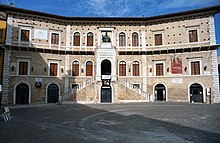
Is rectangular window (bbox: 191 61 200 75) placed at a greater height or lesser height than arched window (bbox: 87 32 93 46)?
lesser

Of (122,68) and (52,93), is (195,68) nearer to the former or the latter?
(122,68)

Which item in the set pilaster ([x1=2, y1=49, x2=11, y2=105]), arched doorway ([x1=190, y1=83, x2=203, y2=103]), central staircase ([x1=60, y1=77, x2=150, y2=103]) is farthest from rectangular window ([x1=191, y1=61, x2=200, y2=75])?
pilaster ([x1=2, y1=49, x2=11, y2=105])

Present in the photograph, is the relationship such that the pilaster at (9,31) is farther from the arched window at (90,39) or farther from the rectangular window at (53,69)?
the arched window at (90,39)

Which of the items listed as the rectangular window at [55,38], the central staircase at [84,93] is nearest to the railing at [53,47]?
the rectangular window at [55,38]

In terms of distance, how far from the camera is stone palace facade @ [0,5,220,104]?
801 inches

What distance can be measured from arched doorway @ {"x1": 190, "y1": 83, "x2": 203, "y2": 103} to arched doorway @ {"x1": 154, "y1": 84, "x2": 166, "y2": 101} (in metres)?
3.65

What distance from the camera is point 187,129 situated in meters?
7.41

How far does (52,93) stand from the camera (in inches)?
858

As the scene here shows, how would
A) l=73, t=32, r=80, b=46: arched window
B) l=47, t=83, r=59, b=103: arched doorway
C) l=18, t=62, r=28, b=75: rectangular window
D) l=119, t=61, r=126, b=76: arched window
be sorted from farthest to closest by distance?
l=73, t=32, r=80, b=46: arched window, l=119, t=61, r=126, b=76: arched window, l=47, t=83, r=59, b=103: arched doorway, l=18, t=62, r=28, b=75: rectangular window

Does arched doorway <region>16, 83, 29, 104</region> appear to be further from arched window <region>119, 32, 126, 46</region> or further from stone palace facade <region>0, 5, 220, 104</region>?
arched window <region>119, 32, 126, 46</region>

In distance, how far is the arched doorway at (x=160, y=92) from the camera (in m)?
22.4

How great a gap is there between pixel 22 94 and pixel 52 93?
3.79 m

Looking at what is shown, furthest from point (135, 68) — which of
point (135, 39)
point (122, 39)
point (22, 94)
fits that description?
point (22, 94)

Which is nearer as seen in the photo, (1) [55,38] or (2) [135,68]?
(1) [55,38]
